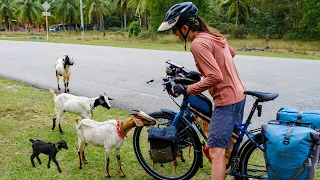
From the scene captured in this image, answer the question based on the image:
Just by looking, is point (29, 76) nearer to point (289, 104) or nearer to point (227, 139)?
point (289, 104)

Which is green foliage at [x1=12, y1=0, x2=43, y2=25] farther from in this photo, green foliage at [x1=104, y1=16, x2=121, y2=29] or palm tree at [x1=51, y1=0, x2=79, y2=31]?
green foliage at [x1=104, y1=16, x2=121, y2=29]

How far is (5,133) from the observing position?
221 inches

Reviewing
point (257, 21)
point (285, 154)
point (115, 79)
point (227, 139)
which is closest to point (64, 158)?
point (227, 139)

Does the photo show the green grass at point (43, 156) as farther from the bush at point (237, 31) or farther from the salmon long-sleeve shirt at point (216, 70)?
the bush at point (237, 31)

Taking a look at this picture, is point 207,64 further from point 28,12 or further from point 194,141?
point 28,12

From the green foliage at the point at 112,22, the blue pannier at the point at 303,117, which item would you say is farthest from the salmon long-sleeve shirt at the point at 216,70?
the green foliage at the point at 112,22

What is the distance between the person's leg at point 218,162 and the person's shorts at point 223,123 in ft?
0.20

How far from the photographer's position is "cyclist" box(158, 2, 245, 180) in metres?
2.95

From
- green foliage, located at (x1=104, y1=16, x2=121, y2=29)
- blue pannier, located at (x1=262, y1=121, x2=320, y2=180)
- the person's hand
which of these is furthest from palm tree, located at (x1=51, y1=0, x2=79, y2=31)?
blue pannier, located at (x1=262, y1=121, x2=320, y2=180)

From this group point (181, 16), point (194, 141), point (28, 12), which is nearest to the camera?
point (181, 16)

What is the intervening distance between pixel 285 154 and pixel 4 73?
11.7m

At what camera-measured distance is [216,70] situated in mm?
2930

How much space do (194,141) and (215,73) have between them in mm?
1122

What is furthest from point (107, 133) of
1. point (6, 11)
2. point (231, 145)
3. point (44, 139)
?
point (6, 11)
